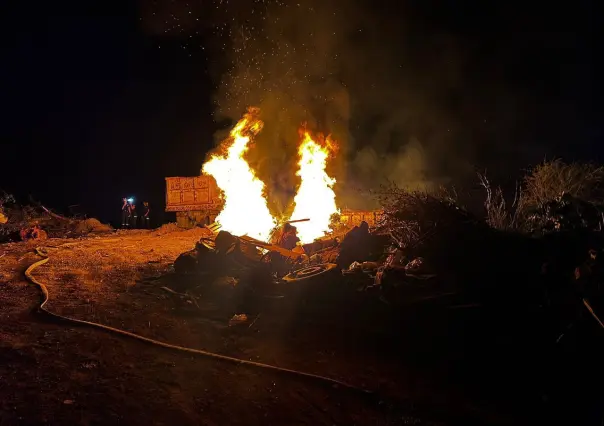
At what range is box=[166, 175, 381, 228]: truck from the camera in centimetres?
2017

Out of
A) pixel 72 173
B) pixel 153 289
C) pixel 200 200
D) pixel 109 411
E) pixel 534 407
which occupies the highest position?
pixel 72 173

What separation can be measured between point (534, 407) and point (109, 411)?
451 cm

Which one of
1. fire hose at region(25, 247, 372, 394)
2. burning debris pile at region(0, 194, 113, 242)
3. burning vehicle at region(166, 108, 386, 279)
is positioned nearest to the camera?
fire hose at region(25, 247, 372, 394)

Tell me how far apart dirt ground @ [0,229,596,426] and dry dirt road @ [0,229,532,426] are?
0.02m

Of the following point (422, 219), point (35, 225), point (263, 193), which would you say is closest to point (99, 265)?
point (263, 193)

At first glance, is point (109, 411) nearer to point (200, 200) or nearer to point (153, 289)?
point (153, 289)

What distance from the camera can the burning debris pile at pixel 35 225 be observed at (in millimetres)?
15431

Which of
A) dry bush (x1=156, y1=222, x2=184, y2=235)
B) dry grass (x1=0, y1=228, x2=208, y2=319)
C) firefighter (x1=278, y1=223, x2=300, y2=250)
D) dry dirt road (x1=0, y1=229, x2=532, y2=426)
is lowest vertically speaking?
dry dirt road (x1=0, y1=229, x2=532, y2=426)

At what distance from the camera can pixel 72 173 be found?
34.5 meters

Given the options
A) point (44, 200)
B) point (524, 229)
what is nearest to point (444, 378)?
point (524, 229)

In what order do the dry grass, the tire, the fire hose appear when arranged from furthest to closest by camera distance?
the dry grass
the tire
the fire hose

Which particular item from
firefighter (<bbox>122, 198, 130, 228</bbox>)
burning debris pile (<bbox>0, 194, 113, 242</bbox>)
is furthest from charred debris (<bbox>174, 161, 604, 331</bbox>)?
firefighter (<bbox>122, 198, 130, 228</bbox>)

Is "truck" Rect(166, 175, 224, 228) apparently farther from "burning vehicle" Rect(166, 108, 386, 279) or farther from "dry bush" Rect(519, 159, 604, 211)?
"dry bush" Rect(519, 159, 604, 211)

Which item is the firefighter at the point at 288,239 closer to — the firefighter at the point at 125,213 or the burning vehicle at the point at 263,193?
the burning vehicle at the point at 263,193
